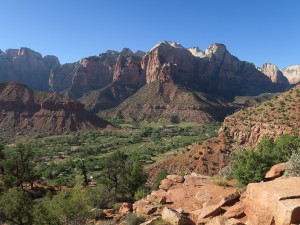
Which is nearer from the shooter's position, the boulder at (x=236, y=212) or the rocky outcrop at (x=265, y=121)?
the boulder at (x=236, y=212)

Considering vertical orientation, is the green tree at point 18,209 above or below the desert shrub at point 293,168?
below

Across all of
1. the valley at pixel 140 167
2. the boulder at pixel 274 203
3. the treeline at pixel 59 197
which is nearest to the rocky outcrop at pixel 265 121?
the valley at pixel 140 167

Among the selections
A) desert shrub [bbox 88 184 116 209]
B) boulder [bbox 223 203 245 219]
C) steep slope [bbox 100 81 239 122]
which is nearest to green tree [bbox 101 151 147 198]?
desert shrub [bbox 88 184 116 209]

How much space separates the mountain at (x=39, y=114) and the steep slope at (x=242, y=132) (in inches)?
3640

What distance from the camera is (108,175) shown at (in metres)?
45.9

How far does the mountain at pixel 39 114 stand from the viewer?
461 ft

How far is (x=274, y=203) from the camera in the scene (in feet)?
41.0

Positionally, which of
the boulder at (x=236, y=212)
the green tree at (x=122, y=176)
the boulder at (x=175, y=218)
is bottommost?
the green tree at (x=122, y=176)

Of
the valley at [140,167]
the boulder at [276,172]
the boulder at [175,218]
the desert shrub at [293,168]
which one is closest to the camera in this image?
the boulder at [175,218]

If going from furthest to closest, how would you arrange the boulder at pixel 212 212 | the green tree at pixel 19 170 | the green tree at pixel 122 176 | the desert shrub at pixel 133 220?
1. the green tree at pixel 19 170
2. the green tree at pixel 122 176
3. the desert shrub at pixel 133 220
4. the boulder at pixel 212 212

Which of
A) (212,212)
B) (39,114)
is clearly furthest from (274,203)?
(39,114)

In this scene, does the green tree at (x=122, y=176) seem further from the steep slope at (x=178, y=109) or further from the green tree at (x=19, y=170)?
the steep slope at (x=178, y=109)

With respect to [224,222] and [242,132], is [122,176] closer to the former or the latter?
[242,132]

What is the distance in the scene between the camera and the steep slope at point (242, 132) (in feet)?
166
